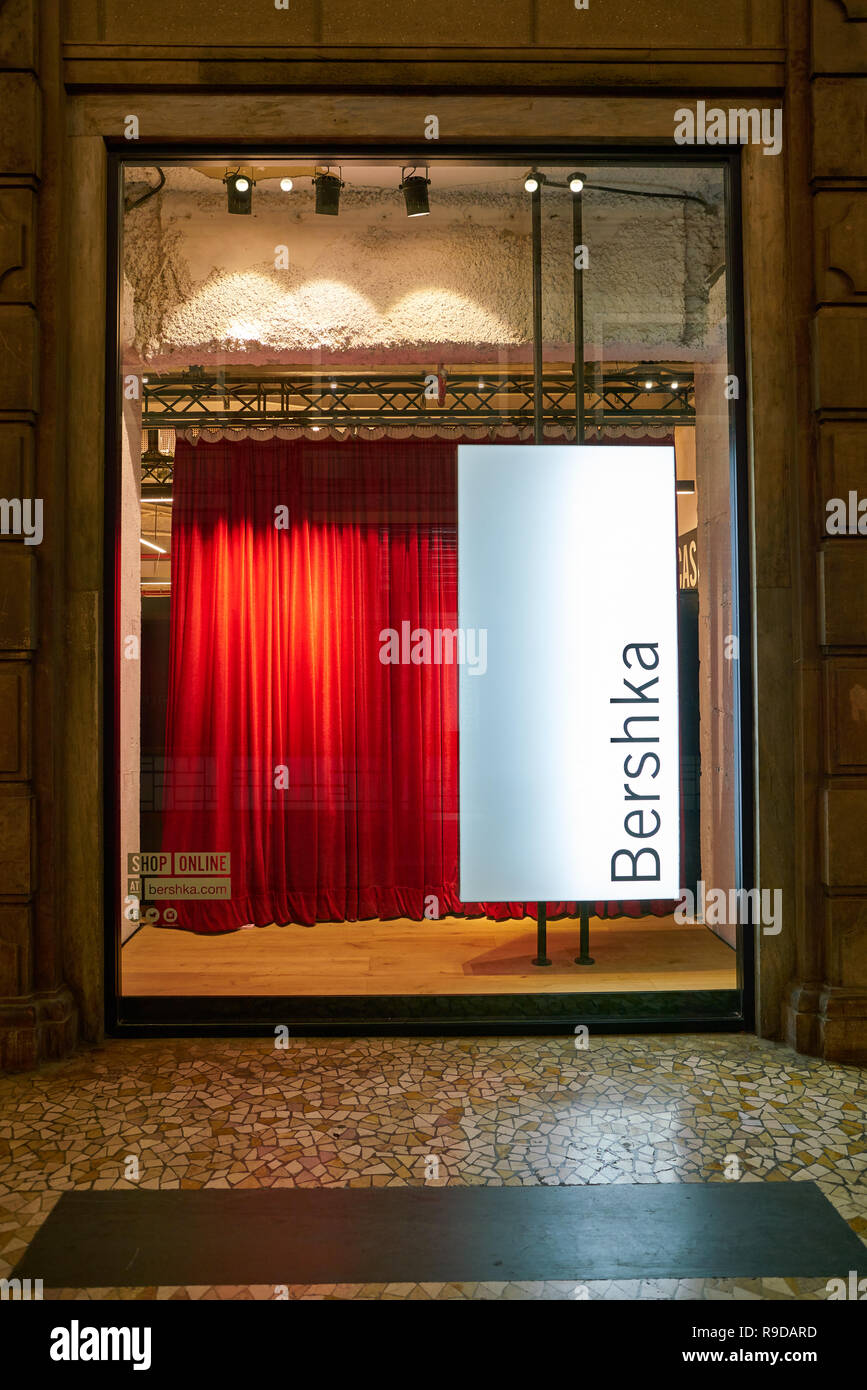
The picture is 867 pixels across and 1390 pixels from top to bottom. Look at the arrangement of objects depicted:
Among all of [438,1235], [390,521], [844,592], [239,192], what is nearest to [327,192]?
[239,192]

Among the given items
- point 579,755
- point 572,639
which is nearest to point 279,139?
point 572,639

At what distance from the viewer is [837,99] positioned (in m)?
3.04

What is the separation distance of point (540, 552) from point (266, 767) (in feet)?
4.22

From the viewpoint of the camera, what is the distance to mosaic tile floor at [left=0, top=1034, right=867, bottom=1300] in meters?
2.21

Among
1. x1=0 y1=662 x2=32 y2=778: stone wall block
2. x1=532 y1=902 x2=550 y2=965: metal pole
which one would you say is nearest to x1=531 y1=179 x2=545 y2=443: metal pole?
x1=532 y1=902 x2=550 y2=965: metal pole

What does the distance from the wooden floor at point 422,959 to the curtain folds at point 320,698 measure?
0.26 ft

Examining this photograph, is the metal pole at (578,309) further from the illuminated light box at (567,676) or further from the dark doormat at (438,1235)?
the dark doormat at (438,1235)

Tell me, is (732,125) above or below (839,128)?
above

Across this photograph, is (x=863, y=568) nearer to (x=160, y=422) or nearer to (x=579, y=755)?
(x=579, y=755)

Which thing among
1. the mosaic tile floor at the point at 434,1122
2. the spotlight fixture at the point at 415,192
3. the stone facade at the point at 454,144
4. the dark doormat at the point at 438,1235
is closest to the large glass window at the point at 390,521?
the spotlight fixture at the point at 415,192

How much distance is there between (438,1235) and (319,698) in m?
1.97

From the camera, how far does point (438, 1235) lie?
2.03 m
